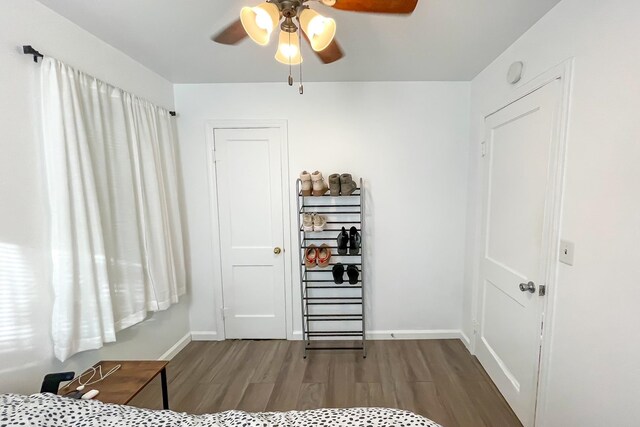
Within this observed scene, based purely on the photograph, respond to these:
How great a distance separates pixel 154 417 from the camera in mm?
961

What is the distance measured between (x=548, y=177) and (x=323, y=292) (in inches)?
76.6

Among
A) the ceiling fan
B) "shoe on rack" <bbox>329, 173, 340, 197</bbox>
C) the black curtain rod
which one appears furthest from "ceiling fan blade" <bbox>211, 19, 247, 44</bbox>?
"shoe on rack" <bbox>329, 173, 340, 197</bbox>

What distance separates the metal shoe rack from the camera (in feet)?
8.06

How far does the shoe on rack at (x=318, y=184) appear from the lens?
2.24 meters

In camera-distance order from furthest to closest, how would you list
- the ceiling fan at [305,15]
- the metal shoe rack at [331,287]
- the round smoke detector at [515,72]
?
the metal shoe rack at [331,287] < the round smoke detector at [515,72] < the ceiling fan at [305,15]

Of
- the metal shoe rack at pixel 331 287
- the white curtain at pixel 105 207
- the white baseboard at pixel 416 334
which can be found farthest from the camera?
the white baseboard at pixel 416 334

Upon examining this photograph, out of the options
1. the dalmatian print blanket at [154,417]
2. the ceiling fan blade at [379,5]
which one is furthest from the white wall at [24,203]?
the ceiling fan blade at [379,5]

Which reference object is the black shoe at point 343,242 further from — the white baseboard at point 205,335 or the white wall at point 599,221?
the white baseboard at point 205,335

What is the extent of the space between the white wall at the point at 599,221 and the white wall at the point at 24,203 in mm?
2672

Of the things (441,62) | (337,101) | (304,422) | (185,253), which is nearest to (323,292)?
(185,253)

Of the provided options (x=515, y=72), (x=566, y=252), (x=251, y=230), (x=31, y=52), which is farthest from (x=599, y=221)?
(x=31, y=52)

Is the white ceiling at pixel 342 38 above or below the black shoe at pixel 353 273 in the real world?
above

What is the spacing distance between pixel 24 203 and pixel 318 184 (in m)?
1.76

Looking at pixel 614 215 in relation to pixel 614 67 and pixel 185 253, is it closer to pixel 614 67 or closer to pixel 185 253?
pixel 614 67
